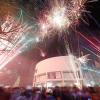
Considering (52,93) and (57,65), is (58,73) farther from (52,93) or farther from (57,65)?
(52,93)

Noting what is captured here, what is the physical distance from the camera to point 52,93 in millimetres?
7914

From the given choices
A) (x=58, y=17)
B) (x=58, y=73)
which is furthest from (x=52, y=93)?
(x=58, y=73)

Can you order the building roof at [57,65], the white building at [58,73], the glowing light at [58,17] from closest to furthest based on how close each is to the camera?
the glowing light at [58,17]
the white building at [58,73]
the building roof at [57,65]

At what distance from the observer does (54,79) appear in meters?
25.3

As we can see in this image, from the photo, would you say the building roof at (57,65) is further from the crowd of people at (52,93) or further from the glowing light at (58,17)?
the crowd of people at (52,93)

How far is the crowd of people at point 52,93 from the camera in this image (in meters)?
6.63

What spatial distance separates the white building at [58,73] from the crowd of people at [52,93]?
16465 millimetres

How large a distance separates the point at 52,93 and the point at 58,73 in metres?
17.9

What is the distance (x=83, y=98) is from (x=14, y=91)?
3.05 m

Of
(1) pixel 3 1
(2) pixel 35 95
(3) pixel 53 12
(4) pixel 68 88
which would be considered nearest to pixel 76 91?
(4) pixel 68 88

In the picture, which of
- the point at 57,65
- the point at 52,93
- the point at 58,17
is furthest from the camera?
the point at 57,65

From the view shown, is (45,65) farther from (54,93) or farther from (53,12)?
(54,93)

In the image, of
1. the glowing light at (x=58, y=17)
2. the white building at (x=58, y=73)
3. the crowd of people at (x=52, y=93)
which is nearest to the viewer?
the crowd of people at (x=52, y=93)

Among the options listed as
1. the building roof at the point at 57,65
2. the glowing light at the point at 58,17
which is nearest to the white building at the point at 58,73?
the building roof at the point at 57,65
